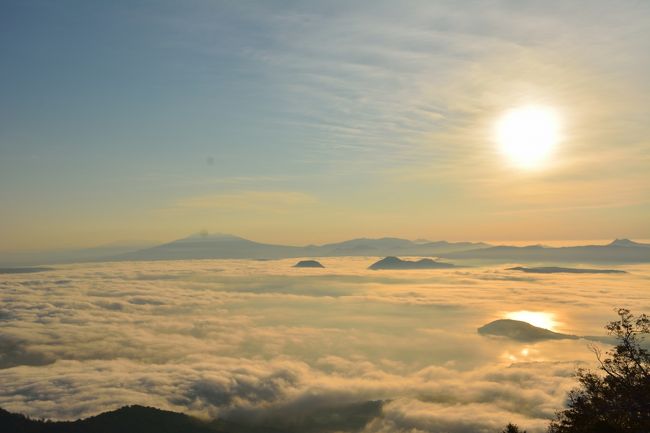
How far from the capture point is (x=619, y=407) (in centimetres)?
3011

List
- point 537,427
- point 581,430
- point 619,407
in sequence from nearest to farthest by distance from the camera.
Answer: point 619,407
point 581,430
point 537,427

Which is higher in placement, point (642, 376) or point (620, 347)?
point (620, 347)

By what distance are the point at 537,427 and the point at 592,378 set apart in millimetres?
198010

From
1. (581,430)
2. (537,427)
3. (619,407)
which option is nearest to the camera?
(619,407)

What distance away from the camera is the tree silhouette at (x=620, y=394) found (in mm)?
30438

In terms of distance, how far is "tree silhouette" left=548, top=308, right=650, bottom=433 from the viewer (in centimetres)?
3044

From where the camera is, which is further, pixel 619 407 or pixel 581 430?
pixel 581 430

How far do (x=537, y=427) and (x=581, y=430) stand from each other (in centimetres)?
19885

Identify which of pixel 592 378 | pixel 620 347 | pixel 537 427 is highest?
pixel 620 347

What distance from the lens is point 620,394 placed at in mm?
32969

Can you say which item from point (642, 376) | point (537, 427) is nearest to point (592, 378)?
point (642, 376)

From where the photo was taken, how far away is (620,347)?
117 ft

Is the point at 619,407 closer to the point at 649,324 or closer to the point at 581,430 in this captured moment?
the point at 581,430

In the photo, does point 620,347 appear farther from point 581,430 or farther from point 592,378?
point 581,430
